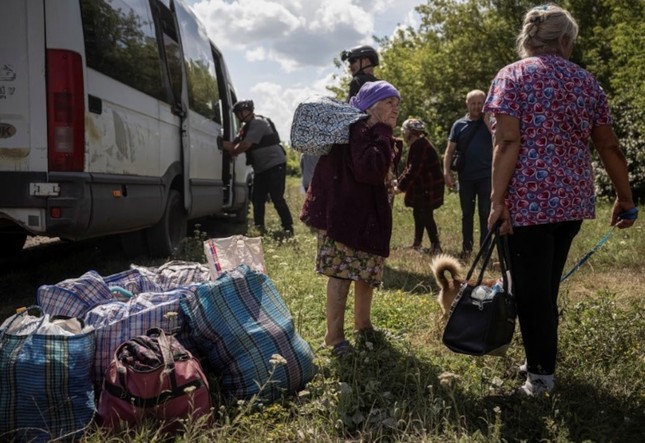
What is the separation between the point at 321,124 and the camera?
319cm

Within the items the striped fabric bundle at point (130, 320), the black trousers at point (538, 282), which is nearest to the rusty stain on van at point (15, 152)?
the striped fabric bundle at point (130, 320)

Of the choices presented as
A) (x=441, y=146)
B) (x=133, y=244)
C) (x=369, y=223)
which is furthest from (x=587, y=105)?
(x=441, y=146)

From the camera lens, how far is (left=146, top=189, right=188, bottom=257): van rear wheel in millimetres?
5703

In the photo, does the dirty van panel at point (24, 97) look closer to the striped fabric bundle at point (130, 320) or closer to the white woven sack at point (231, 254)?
the white woven sack at point (231, 254)

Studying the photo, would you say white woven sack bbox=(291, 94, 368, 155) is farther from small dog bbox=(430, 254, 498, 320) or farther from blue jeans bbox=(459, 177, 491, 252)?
blue jeans bbox=(459, 177, 491, 252)

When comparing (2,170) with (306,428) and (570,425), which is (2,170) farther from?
(570,425)

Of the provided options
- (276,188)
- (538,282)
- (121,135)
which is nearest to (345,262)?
(538,282)

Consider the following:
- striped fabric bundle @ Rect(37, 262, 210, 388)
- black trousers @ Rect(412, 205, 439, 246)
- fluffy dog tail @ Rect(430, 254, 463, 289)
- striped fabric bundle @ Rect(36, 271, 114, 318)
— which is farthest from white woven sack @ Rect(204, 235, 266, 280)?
black trousers @ Rect(412, 205, 439, 246)

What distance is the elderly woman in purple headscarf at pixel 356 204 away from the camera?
3135 millimetres

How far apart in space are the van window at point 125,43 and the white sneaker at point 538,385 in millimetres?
3479

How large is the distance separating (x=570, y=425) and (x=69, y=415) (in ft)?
6.80

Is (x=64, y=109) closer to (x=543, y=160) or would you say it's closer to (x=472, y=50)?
(x=543, y=160)

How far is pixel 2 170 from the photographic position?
13.0ft

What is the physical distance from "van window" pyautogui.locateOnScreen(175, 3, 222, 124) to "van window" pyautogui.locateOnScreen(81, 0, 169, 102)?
2.96 feet
